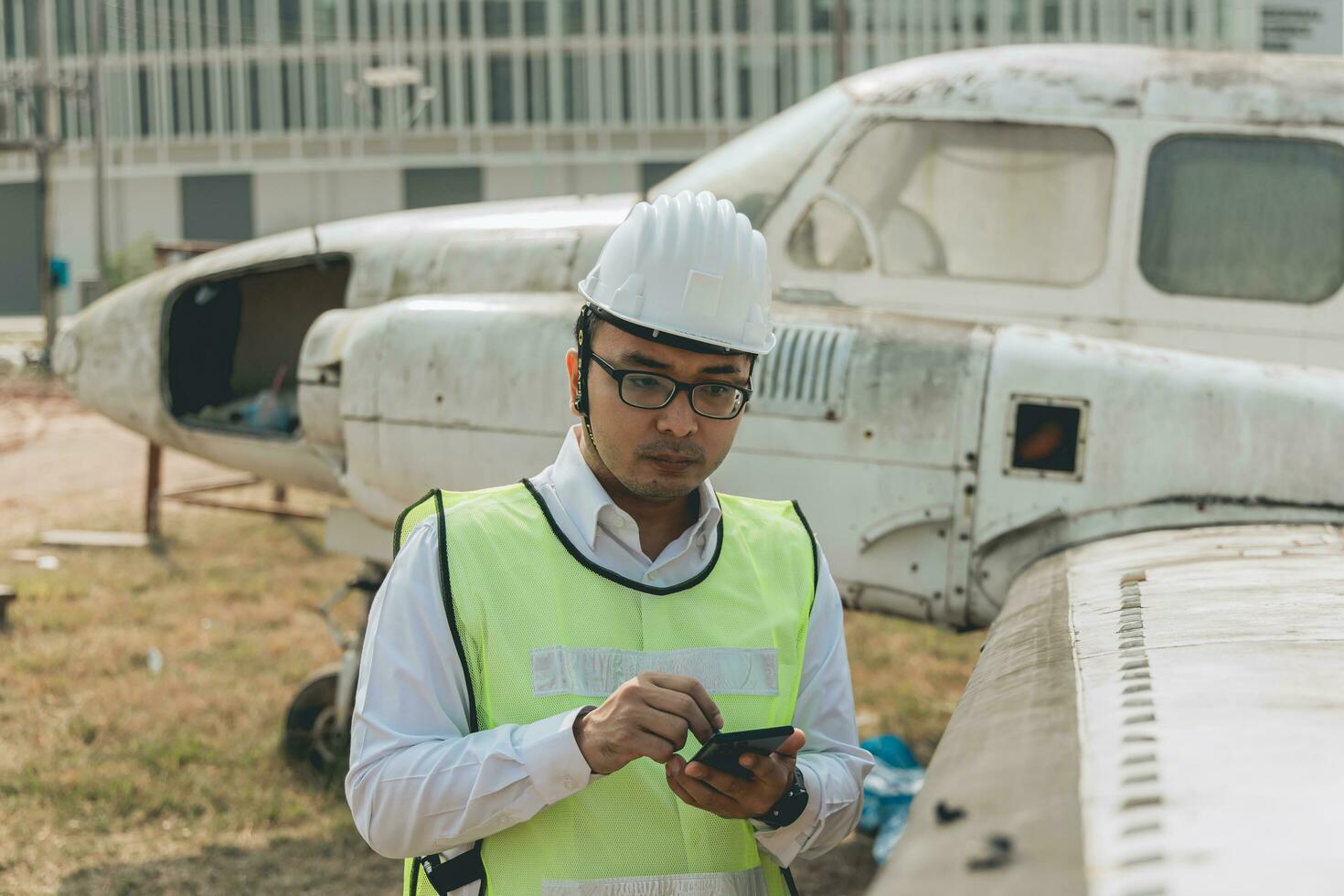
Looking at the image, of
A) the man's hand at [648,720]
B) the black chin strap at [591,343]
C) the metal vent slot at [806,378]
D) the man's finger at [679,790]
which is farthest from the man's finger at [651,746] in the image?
the metal vent slot at [806,378]

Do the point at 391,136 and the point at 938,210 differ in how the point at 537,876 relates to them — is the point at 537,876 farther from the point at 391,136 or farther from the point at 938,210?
the point at 391,136

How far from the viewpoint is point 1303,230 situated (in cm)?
542

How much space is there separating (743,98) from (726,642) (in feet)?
160

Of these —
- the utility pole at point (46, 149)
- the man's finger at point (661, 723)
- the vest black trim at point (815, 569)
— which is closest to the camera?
the man's finger at point (661, 723)

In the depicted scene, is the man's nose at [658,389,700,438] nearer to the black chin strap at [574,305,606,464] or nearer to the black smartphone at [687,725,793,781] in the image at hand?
the black chin strap at [574,305,606,464]

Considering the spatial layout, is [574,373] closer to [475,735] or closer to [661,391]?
[661,391]

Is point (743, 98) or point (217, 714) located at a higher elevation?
point (743, 98)

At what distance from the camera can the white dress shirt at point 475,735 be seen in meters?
2.19

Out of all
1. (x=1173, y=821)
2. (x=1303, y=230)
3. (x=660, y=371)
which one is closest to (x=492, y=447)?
(x=660, y=371)

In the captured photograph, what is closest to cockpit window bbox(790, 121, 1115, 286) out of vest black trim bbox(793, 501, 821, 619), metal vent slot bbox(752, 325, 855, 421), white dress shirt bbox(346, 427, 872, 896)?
metal vent slot bbox(752, 325, 855, 421)

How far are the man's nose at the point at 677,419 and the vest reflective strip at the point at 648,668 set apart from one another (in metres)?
0.39

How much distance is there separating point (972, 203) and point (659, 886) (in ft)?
12.9

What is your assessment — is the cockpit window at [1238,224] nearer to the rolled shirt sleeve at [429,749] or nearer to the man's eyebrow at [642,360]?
the man's eyebrow at [642,360]

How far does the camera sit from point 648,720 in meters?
2.06
